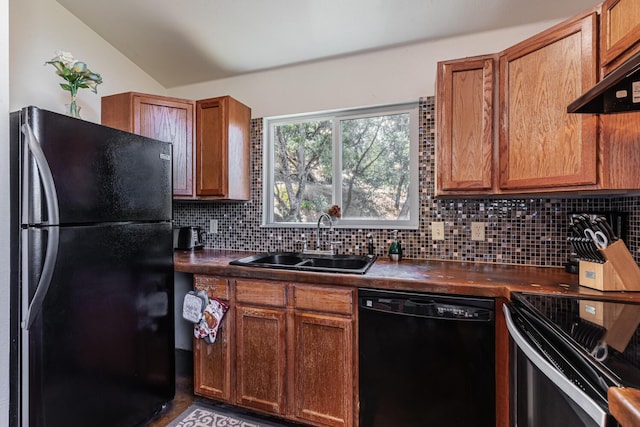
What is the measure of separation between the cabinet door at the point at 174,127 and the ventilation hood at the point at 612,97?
2.28 metres

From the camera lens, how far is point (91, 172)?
1.39 meters

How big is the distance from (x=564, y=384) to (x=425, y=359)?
718mm

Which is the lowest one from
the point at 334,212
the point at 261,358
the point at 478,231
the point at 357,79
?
the point at 261,358

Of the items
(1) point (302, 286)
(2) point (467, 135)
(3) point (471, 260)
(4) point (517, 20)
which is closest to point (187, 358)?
(1) point (302, 286)

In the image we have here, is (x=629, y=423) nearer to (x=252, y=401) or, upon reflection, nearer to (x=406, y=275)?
(x=406, y=275)

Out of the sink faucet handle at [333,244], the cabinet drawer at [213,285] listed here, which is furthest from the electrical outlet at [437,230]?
the cabinet drawer at [213,285]

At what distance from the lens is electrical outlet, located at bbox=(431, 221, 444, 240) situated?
202 cm

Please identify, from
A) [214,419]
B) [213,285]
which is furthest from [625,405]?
[214,419]

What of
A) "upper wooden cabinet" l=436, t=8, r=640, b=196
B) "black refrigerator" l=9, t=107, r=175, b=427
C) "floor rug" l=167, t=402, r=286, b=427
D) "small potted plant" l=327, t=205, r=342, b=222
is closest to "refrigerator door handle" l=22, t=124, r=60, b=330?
"black refrigerator" l=9, t=107, r=175, b=427

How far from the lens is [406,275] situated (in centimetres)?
154

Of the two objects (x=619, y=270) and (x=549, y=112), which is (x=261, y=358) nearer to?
(x=619, y=270)

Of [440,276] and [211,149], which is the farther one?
[211,149]

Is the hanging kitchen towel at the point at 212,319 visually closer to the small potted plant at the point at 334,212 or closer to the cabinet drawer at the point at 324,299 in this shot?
the cabinet drawer at the point at 324,299

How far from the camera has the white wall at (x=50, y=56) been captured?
6.25 ft
